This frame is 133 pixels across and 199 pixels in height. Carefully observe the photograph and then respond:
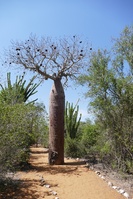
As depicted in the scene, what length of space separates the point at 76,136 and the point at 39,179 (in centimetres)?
568

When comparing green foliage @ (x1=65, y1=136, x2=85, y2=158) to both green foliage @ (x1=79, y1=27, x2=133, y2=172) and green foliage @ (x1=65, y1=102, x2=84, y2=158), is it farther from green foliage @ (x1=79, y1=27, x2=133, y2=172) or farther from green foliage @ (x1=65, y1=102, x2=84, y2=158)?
green foliage @ (x1=79, y1=27, x2=133, y2=172)

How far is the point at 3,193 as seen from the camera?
488 cm

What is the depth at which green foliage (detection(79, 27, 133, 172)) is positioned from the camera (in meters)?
6.51

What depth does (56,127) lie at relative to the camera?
8.63 meters

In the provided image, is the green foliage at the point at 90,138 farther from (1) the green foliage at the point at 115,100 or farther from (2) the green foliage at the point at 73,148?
(1) the green foliage at the point at 115,100

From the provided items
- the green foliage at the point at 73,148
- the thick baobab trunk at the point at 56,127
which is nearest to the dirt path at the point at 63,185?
the thick baobab trunk at the point at 56,127

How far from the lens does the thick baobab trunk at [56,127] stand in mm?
8438

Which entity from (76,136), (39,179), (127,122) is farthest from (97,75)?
(76,136)

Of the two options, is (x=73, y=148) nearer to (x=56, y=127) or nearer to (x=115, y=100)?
(x=56, y=127)

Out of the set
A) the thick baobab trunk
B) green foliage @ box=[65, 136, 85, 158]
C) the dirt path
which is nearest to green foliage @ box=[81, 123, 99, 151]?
green foliage @ box=[65, 136, 85, 158]

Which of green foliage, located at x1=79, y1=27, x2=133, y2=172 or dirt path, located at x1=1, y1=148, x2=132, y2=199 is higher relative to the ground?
green foliage, located at x1=79, y1=27, x2=133, y2=172

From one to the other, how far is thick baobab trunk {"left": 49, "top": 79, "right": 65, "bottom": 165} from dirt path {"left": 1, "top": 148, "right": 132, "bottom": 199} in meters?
0.91

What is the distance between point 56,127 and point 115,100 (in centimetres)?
274

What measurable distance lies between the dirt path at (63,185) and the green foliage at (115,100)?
996 mm
